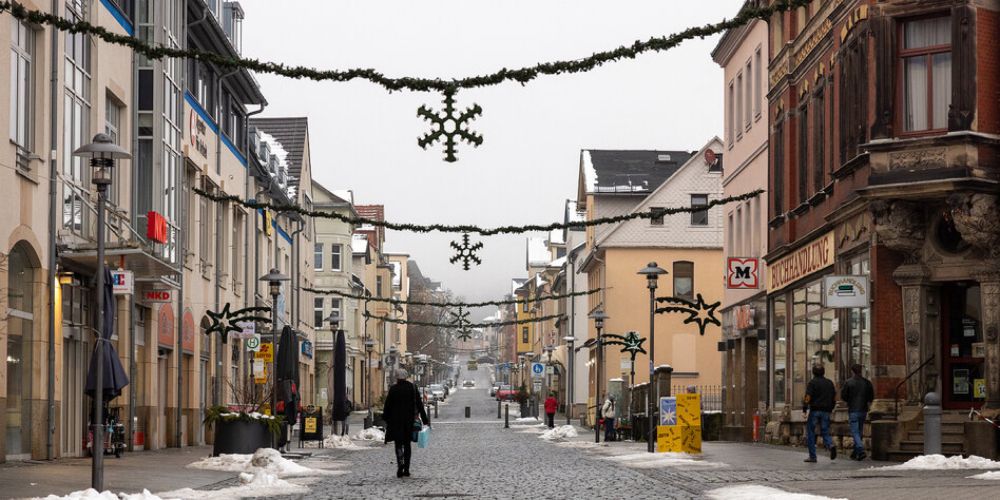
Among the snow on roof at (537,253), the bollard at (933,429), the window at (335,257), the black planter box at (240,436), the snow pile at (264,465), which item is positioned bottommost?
the snow pile at (264,465)

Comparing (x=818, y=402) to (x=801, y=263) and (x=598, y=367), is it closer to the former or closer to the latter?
(x=801, y=263)

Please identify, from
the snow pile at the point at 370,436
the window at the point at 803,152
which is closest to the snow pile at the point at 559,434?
the snow pile at the point at 370,436

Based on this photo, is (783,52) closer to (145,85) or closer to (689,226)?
(145,85)

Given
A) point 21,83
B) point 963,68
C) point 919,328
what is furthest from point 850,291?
point 21,83

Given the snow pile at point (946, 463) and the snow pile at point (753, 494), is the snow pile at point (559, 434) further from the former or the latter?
the snow pile at point (753, 494)

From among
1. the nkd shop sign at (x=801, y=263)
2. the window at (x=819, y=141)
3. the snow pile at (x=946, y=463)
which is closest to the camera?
the snow pile at (x=946, y=463)

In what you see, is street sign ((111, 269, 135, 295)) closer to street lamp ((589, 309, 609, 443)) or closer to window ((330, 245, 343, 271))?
street lamp ((589, 309, 609, 443))

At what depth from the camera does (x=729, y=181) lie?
48.8 meters

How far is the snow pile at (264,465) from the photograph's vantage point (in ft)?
81.6

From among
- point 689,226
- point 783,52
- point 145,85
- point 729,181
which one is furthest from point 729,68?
point 689,226

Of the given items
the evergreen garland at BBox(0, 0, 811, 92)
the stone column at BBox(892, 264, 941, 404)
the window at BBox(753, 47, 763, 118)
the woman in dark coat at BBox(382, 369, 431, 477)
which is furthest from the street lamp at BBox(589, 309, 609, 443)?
the evergreen garland at BBox(0, 0, 811, 92)

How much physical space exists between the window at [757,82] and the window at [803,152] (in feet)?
19.4

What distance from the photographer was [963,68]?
27000 millimetres

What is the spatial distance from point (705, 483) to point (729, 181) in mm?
28304
